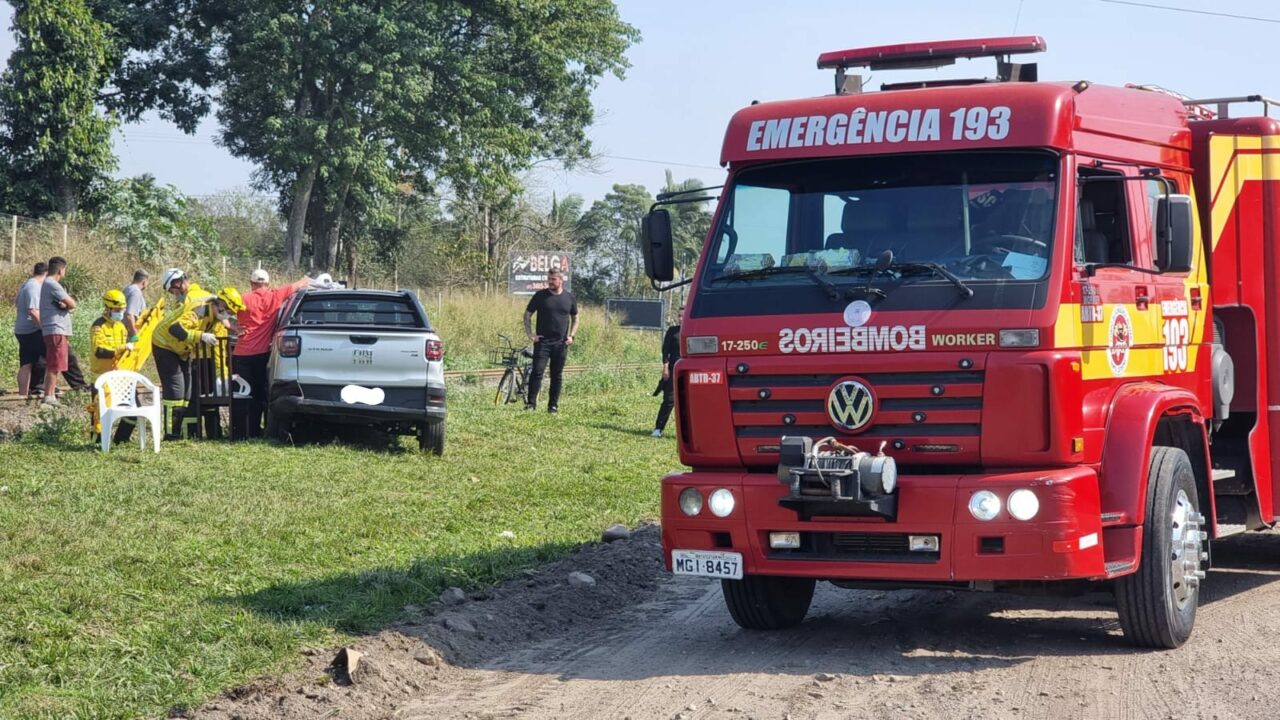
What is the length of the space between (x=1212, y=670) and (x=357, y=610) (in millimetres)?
4511

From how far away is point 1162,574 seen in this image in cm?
721

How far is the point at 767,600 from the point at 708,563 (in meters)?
0.79

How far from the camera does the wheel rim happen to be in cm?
752

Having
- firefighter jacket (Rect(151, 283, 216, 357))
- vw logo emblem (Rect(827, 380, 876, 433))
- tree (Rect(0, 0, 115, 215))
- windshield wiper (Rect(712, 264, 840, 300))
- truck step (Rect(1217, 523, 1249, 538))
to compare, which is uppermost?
tree (Rect(0, 0, 115, 215))

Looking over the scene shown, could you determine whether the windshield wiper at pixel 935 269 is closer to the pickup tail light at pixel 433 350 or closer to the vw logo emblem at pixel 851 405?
the vw logo emblem at pixel 851 405

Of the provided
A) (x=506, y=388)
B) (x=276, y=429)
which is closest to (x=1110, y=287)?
(x=276, y=429)

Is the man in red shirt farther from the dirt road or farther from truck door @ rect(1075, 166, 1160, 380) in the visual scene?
truck door @ rect(1075, 166, 1160, 380)

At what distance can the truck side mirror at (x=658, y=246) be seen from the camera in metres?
8.15

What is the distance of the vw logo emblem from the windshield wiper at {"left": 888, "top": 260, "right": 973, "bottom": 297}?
2.03 ft

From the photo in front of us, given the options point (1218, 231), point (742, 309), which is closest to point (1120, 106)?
point (1218, 231)

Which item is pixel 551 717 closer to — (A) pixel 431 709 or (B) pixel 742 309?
(A) pixel 431 709

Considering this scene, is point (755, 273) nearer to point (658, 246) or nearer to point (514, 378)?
point (658, 246)

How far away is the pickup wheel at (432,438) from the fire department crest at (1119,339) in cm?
895

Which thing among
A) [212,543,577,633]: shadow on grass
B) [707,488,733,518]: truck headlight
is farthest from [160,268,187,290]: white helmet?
[707,488,733,518]: truck headlight
